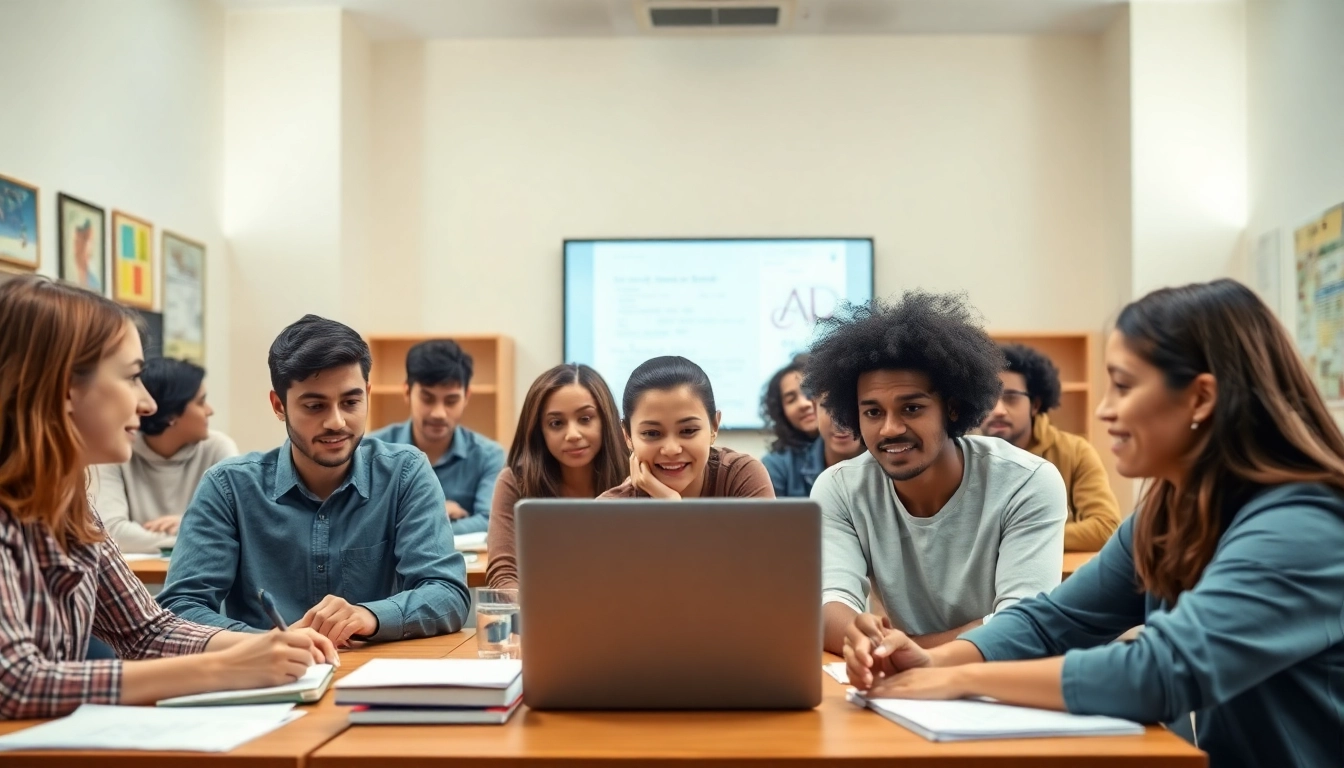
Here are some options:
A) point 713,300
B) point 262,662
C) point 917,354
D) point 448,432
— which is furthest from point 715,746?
point 713,300

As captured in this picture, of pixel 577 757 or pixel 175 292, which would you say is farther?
pixel 175 292

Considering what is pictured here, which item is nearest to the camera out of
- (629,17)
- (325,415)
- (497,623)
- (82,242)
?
(497,623)

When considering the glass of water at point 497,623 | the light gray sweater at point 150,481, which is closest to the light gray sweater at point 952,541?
the glass of water at point 497,623

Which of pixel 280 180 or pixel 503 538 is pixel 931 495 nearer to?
pixel 503 538

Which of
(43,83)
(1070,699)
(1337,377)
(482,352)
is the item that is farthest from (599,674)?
(482,352)

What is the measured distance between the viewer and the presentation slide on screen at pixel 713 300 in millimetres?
5664

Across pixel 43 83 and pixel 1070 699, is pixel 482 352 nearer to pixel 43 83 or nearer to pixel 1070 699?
pixel 43 83

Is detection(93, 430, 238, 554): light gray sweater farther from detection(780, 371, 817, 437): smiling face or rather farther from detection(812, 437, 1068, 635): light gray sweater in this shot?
detection(812, 437, 1068, 635): light gray sweater

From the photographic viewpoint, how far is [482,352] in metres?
5.75

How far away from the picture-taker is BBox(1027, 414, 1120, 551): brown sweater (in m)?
3.35

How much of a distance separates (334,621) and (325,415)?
479 millimetres

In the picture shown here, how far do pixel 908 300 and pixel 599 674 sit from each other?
1236mm

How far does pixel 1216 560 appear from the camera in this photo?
1381 mm

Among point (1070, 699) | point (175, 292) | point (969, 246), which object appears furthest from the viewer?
point (969, 246)
